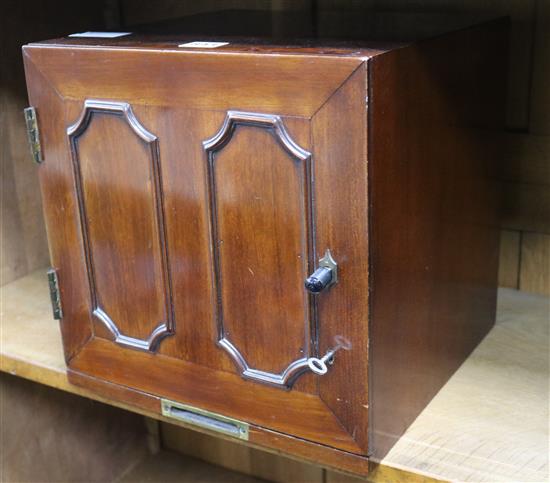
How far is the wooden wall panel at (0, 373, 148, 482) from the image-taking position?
41.7 inches

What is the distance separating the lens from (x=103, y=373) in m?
0.83

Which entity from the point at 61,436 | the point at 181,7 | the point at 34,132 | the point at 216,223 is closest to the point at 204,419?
the point at 216,223

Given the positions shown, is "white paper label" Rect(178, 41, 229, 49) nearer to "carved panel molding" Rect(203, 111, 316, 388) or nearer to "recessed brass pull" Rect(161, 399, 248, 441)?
"carved panel molding" Rect(203, 111, 316, 388)

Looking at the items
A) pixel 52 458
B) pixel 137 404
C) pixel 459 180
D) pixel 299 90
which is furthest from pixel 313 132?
pixel 52 458

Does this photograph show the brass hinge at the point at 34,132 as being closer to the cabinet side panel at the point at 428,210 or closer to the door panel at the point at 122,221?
the door panel at the point at 122,221

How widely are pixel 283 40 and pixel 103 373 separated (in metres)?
0.38

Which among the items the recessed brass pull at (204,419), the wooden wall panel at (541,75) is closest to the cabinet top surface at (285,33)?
the wooden wall panel at (541,75)

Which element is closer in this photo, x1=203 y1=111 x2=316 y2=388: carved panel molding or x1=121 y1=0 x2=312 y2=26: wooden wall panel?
x1=203 y1=111 x2=316 y2=388: carved panel molding

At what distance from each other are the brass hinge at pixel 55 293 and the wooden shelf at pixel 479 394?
3.1 inches

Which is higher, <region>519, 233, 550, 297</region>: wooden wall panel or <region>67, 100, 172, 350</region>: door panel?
<region>67, 100, 172, 350</region>: door panel

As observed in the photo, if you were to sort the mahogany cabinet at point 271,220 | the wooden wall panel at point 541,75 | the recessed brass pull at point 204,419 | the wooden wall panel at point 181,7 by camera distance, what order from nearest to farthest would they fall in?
the mahogany cabinet at point 271,220 < the recessed brass pull at point 204,419 < the wooden wall panel at point 541,75 < the wooden wall panel at point 181,7

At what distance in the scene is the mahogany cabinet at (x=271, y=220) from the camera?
0.61 meters

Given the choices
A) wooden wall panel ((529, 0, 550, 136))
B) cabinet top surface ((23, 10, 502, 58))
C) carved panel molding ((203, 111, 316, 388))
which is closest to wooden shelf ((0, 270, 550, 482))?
carved panel molding ((203, 111, 316, 388))

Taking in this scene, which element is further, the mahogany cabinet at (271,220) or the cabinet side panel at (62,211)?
the cabinet side panel at (62,211)
